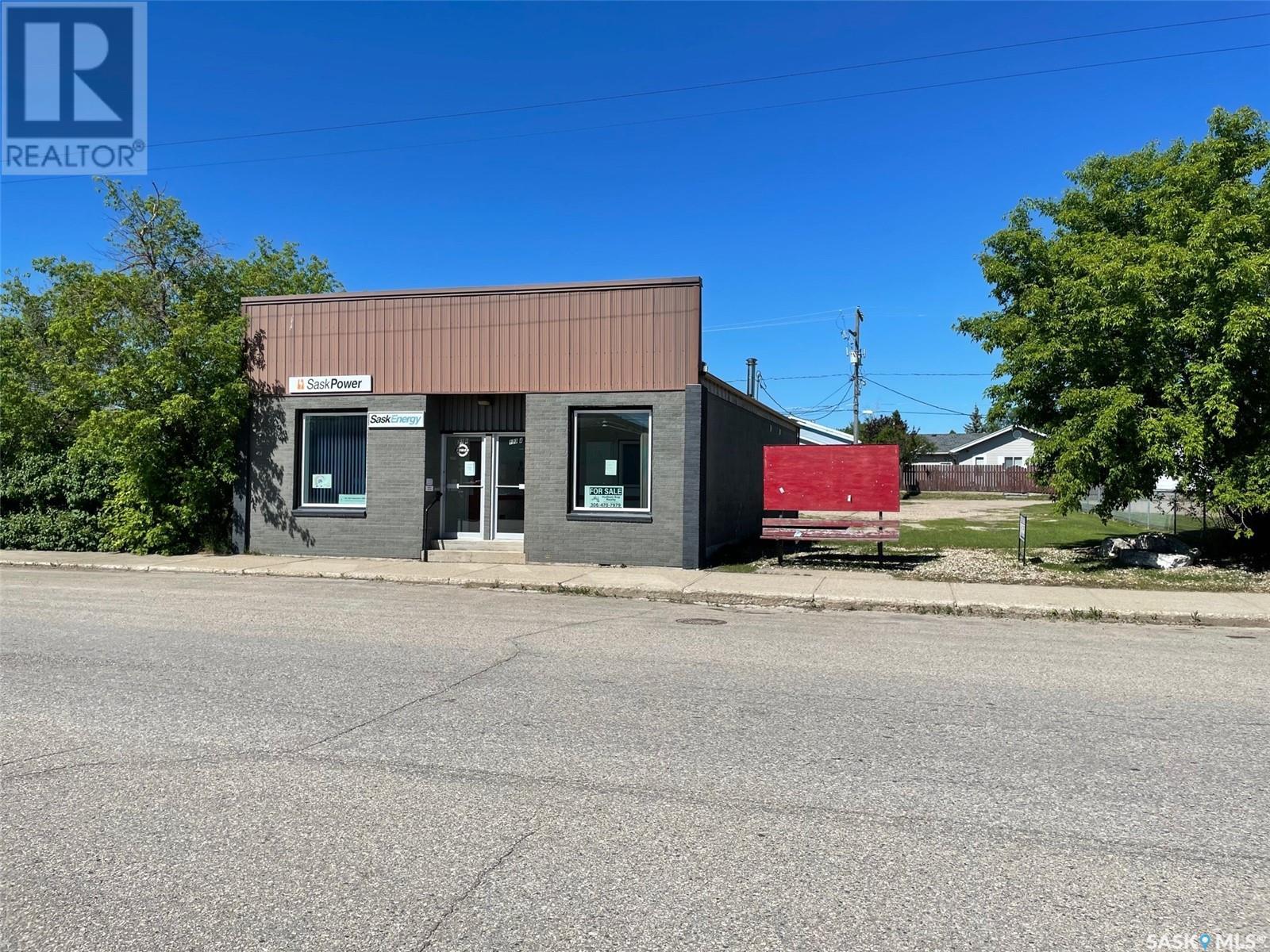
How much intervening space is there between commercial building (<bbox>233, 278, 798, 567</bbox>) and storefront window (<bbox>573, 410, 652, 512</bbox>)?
3cm

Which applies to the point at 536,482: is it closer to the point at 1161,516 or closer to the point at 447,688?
the point at 447,688

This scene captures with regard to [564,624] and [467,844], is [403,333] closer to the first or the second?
[564,624]

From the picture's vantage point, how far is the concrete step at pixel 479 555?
1644cm

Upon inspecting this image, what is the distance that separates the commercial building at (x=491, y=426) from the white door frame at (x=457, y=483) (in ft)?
0.10

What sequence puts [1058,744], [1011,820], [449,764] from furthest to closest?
[1058,744] < [449,764] < [1011,820]

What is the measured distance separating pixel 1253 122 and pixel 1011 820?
55.1 feet

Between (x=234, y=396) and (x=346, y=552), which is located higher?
(x=234, y=396)

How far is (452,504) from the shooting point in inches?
690

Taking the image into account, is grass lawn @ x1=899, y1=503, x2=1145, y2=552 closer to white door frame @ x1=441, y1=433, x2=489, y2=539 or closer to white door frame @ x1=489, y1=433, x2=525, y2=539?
white door frame @ x1=489, y1=433, x2=525, y2=539

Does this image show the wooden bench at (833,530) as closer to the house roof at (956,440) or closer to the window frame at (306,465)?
the window frame at (306,465)

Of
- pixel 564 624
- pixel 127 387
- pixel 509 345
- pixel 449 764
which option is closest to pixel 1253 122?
pixel 509 345

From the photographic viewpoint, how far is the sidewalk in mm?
11102

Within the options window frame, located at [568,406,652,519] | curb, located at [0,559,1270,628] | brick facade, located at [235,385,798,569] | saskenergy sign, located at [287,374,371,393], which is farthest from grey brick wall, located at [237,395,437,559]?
window frame, located at [568,406,652,519]

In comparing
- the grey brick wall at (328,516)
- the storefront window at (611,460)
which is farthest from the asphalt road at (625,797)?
the grey brick wall at (328,516)
